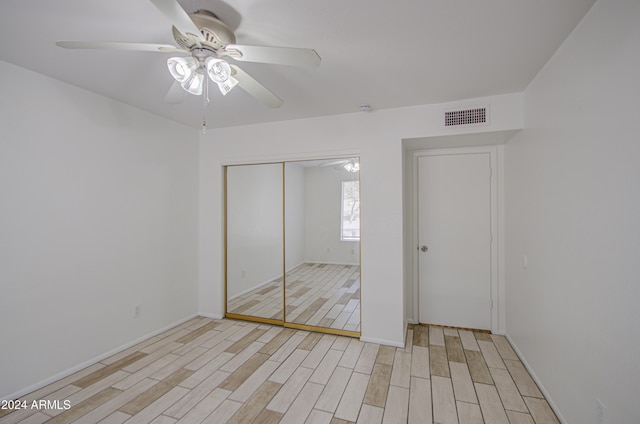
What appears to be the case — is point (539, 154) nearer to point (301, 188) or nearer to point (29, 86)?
point (301, 188)

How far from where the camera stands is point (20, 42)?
1.78m

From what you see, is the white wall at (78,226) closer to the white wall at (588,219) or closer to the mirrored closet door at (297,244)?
the mirrored closet door at (297,244)

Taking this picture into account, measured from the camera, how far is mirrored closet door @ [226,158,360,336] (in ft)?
10.5

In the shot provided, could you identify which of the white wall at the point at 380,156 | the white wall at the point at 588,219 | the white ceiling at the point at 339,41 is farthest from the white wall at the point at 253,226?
the white wall at the point at 588,219

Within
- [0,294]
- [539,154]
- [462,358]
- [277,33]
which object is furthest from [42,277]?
[539,154]

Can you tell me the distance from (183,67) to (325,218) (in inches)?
88.1

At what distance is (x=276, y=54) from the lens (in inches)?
53.6

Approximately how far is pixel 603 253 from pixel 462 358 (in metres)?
1.72

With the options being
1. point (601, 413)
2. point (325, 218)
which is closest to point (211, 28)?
point (325, 218)

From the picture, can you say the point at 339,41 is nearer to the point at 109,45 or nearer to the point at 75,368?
the point at 109,45

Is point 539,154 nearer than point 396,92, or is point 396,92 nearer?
point 539,154

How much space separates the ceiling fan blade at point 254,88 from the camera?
157cm

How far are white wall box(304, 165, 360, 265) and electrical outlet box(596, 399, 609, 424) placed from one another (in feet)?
6.72

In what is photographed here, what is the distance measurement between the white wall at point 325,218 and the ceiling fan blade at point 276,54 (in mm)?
1871
